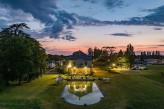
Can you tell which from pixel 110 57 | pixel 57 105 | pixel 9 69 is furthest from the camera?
pixel 110 57

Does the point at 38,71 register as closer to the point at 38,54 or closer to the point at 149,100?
the point at 38,54

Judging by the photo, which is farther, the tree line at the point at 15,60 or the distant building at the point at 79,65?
the distant building at the point at 79,65

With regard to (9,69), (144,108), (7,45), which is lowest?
(144,108)

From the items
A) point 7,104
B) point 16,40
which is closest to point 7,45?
point 16,40

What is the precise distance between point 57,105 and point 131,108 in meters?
9.05

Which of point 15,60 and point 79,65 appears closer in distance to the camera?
point 15,60

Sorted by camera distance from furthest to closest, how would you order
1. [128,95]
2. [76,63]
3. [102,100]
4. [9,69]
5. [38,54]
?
[76,63] < [38,54] < [9,69] < [128,95] < [102,100]

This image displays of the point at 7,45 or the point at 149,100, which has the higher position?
the point at 7,45

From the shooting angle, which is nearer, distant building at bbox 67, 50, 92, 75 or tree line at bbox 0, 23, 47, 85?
tree line at bbox 0, 23, 47, 85

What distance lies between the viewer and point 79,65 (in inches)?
3558

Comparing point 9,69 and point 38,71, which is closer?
point 9,69

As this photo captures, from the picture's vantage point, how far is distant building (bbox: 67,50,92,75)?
87.1 metres

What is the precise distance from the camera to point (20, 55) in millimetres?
53719

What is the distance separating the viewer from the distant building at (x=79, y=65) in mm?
87125
